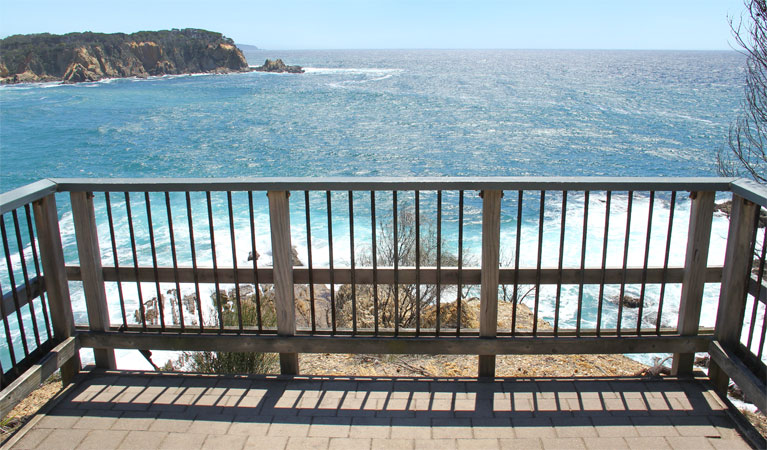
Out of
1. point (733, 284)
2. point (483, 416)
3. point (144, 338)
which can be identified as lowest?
point (483, 416)

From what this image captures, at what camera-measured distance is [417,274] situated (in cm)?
320

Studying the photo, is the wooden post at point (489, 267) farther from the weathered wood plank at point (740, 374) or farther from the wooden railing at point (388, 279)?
the weathered wood plank at point (740, 374)

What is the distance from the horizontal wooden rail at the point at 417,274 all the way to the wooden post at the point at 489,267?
8 centimetres

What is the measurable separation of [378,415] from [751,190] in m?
→ 2.28

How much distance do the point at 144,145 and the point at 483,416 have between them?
35066 millimetres

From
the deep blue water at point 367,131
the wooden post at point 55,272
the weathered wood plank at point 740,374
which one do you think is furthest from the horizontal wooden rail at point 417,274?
the deep blue water at point 367,131

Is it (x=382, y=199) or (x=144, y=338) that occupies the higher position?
(x=144, y=338)

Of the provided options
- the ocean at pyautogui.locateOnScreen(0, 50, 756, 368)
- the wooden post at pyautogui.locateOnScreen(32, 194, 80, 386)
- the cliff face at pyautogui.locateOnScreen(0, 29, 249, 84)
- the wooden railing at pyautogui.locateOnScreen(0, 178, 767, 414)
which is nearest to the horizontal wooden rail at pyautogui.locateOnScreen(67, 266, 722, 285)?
the wooden railing at pyautogui.locateOnScreen(0, 178, 767, 414)

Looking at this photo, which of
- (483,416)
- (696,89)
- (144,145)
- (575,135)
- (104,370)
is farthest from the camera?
(696,89)

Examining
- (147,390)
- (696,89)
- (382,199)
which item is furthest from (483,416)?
(696,89)

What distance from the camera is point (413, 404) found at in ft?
9.95

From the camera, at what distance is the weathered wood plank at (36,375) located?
9.25 ft

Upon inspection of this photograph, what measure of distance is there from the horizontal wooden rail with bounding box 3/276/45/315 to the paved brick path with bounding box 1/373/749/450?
602 millimetres

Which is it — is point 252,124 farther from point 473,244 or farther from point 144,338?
point 144,338
